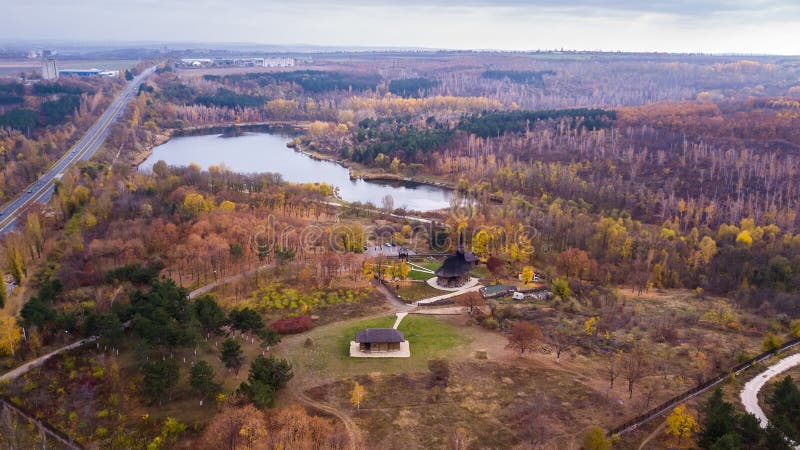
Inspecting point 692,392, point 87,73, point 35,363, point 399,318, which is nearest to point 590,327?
point 692,392

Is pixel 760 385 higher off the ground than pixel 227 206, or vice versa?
pixel 227 206

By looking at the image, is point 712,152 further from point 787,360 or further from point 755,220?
point 787,360

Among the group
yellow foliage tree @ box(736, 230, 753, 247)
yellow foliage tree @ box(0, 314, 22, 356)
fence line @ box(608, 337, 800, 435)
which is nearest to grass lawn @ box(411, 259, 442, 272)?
fence line @ box(608, 337, 800, 435)

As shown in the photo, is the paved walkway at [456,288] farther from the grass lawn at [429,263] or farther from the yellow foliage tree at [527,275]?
the yellow foliage tree at [527,275]

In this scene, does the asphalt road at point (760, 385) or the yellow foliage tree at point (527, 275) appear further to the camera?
the yellow foliage tree at point (527, 275)

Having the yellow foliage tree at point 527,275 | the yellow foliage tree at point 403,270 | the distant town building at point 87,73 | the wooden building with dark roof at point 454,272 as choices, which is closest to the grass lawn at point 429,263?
the wooden building with dark roof at point 454,272

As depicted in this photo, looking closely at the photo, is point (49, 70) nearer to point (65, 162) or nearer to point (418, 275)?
point (65, 162)
